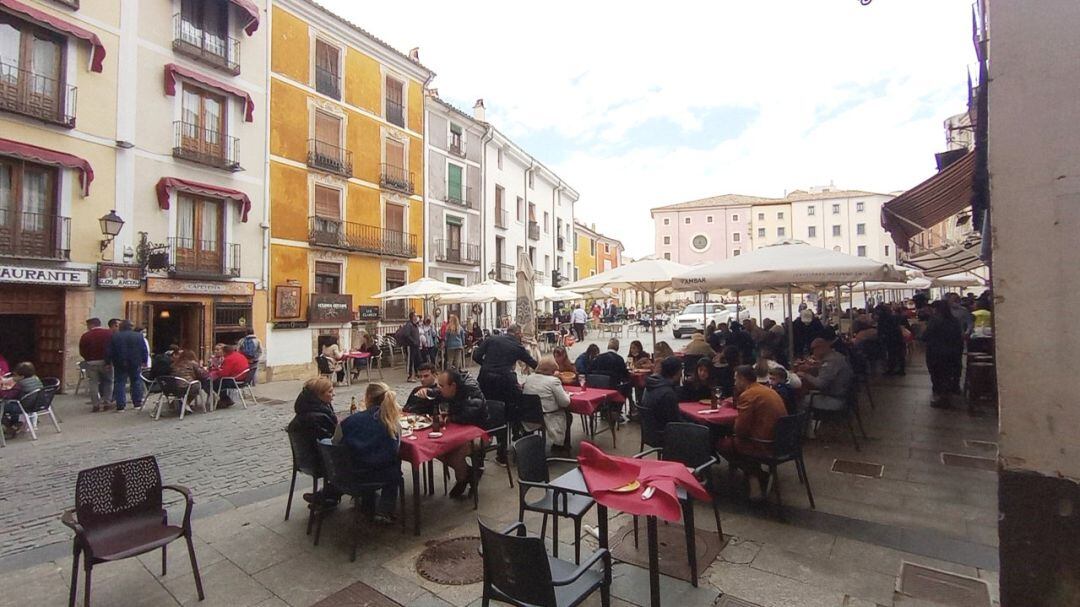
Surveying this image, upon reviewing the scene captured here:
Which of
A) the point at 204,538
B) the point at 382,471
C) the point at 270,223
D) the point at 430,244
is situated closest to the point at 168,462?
the point at 204,538

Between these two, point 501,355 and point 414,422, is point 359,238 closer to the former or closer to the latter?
point 501,355

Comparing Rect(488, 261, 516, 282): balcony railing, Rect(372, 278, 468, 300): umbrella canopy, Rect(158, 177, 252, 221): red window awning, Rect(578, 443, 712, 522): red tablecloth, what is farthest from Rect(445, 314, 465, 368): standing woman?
Rect(488, 261, 516, 282): balcony railing

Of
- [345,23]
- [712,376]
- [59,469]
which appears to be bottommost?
[59,469]

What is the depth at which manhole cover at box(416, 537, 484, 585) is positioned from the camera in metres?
3.35

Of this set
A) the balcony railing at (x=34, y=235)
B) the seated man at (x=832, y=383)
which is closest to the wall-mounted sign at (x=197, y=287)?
the balcony railing at (x=34, y=235)

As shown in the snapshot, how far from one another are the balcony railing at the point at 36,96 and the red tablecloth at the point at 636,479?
14527 millimetres

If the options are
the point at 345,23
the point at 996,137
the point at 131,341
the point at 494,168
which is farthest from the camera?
the point at 494,168

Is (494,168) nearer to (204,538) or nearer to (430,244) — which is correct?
(430,244)

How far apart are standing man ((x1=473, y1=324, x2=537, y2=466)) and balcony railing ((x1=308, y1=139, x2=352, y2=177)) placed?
13.7 m

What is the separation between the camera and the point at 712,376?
6172 millimetres

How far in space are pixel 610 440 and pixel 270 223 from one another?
13677 mm

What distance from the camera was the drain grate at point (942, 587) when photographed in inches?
117

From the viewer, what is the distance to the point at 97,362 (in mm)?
9500

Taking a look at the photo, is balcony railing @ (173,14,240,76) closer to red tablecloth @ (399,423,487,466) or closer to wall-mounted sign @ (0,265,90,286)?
wall-mounted sign @ (0,265,90,286)
